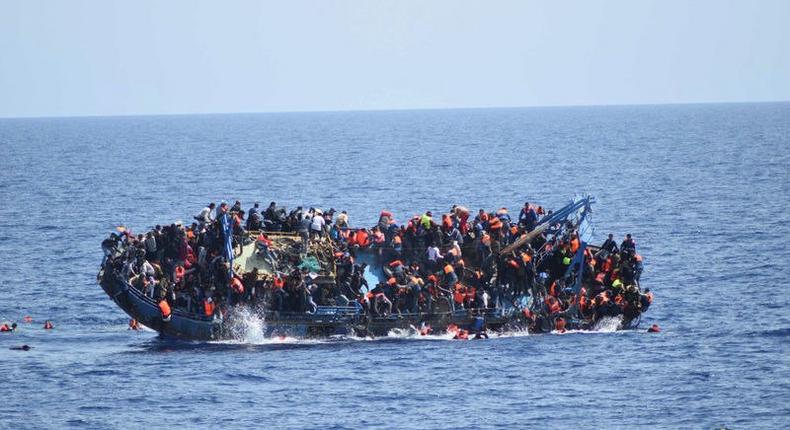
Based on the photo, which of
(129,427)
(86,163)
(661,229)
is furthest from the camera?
(86,163)

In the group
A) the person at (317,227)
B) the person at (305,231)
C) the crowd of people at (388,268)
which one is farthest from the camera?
the person at (317,227)

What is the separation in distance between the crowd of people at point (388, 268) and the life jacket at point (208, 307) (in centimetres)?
10

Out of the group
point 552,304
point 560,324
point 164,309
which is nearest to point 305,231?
point 164,309

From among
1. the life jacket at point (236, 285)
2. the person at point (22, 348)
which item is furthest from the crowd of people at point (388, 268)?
the person at point (22, 348)

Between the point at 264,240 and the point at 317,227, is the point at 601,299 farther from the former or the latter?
the point at 264,240

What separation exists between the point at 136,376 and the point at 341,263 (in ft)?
36.9

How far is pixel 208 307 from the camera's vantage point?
2507 inches

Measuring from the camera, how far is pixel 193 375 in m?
60.0

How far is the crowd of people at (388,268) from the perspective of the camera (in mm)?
64062

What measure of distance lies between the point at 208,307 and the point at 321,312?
525 cm

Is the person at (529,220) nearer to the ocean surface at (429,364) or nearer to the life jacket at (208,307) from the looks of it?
the ocean surface at (429,364)

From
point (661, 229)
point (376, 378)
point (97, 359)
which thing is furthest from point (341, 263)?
point (661, 229)

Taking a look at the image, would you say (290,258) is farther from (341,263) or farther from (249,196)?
(249,196)

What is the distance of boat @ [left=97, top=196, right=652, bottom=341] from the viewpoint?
64.1m
